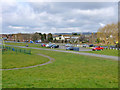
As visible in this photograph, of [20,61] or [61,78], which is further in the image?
[20,61]

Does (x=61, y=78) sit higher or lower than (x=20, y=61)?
higher

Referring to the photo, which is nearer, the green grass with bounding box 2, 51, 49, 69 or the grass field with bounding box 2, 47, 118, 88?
the grass field with bounding box 2, 47, 118, 88

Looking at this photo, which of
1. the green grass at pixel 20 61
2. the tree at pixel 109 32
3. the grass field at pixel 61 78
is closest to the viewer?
the grass field at pixel 61 78

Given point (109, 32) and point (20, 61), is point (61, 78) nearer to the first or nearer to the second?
point (20, 61)

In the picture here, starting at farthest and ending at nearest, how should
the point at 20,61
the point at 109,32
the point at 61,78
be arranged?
the point at 109,32 → the point at 20,61 → the point at 61,78

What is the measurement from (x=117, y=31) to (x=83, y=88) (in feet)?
196

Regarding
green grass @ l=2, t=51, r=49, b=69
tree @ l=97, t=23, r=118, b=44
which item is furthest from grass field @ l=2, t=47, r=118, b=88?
tree @ l=97, t=23, r=118, b=44

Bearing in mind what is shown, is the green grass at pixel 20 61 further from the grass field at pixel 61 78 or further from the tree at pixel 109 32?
the tree at pixel 109 32

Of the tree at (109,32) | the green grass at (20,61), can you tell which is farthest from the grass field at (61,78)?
the tree at (109,32)

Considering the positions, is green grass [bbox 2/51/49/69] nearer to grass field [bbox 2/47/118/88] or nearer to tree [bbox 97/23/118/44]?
grass field [bbox 2/47/118/88]

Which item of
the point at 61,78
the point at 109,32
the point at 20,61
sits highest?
the point at 109,32

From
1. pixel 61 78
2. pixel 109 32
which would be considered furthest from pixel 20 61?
pixel 109 32

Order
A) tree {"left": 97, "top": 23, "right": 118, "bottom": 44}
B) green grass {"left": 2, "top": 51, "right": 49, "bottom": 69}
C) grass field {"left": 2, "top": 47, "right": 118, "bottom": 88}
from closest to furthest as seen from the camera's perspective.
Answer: grass field {"left": 2, "top": 47, "right": 118, "bottom": 88} → green grass {"left": 2, "top": 51, "right": 49, "bottom": 69} → tree {"left": 97, "top": 23, "right": 118, "bottom": 44}

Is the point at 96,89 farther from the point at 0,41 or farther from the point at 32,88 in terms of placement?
the point at 0,41
